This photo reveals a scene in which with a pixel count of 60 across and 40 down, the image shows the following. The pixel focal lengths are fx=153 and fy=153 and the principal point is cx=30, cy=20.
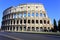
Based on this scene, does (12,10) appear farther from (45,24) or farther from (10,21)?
(45,24)

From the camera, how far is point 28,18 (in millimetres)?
102125

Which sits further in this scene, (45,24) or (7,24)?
(7,24)

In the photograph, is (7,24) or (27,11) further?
(7,24)

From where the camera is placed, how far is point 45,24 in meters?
103

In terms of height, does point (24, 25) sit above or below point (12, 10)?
below

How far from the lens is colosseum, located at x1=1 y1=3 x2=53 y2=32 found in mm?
102250

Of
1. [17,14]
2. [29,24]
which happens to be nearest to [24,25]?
[29,24]

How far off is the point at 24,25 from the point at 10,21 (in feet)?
42.8

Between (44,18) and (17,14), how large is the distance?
18977 millimetres

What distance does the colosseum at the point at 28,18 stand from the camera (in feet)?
335

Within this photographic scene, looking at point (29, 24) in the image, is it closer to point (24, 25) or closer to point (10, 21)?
point (24, 25)

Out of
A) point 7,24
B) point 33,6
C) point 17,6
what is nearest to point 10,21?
point 7,24

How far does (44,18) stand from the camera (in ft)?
338

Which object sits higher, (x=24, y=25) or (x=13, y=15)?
(x=13, y=15)
